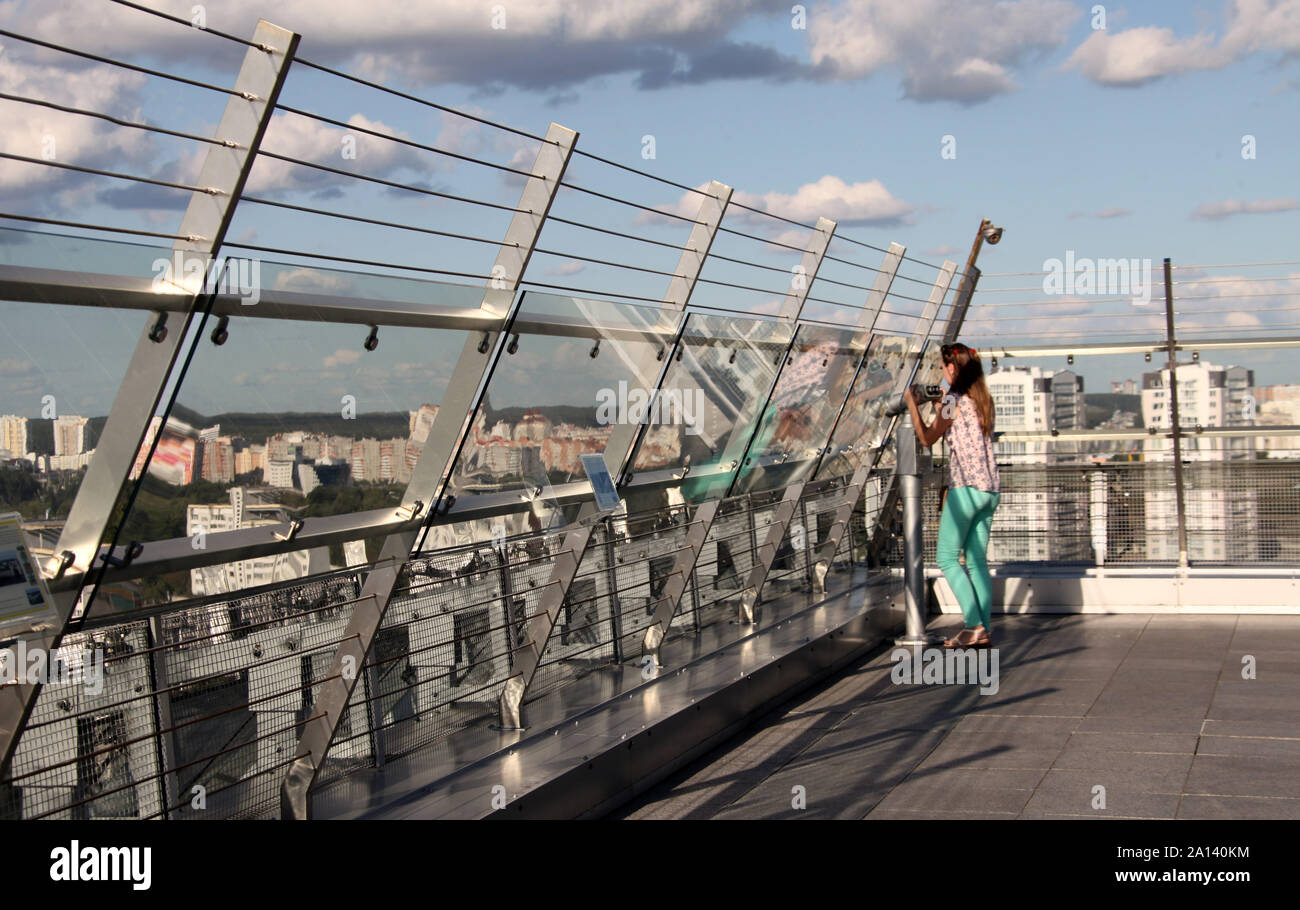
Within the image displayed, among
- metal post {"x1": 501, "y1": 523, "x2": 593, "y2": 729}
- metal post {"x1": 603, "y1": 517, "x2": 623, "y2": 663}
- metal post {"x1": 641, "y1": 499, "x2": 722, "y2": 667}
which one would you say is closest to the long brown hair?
metal post {"x1": 641, "y1": 499, "x2": 722, "y2": 667}

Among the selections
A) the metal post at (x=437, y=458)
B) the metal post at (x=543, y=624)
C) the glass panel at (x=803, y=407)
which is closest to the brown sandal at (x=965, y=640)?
the glass panel at (x=803, y=407)

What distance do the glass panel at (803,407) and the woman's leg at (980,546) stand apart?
3.57 feet

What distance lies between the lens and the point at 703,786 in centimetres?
534

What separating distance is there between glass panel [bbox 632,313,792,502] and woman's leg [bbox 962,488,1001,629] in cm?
157

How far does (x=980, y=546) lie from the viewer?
7988 mm

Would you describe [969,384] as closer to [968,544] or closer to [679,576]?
[968,544]

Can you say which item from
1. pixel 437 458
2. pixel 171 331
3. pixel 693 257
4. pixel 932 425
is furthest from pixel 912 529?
pixel 171 331

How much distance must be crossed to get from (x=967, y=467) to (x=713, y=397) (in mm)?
1935

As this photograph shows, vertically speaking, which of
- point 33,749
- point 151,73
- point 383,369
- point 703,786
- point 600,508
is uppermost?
point 151,73

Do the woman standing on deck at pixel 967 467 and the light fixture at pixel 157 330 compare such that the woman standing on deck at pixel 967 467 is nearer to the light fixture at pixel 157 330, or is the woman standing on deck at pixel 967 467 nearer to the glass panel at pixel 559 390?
the glass panel at pixel 559 390
